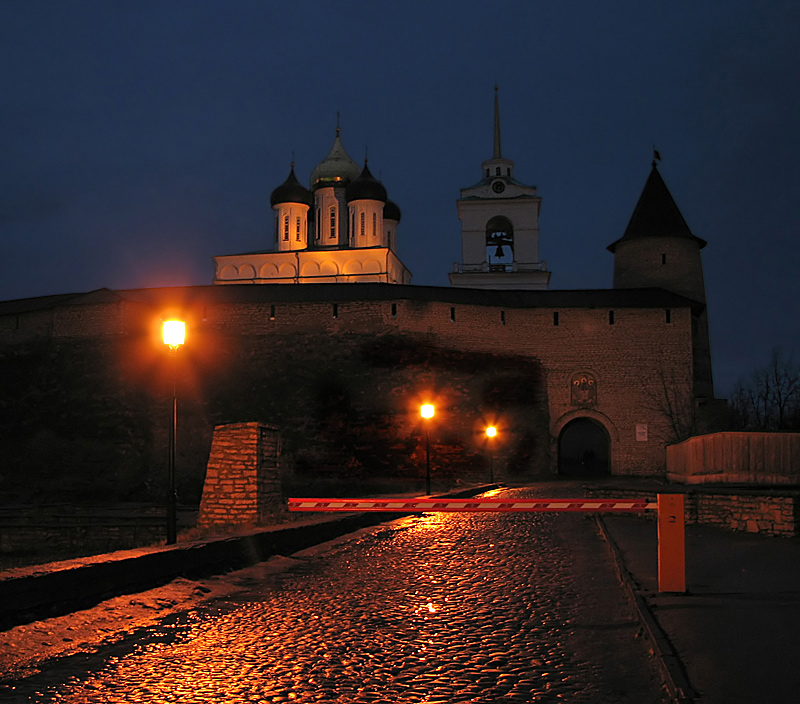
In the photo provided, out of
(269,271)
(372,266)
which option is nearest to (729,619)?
(372,266)

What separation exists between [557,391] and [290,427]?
31.1ft

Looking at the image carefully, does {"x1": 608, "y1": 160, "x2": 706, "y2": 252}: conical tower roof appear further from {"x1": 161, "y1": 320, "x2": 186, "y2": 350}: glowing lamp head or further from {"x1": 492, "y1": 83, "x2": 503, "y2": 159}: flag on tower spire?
{"x1": 161, "y1": 320, "x2": 186, "y2": 350}: glowing lamp head

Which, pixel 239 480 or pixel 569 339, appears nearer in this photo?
pixel 239 480

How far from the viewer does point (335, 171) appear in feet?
164

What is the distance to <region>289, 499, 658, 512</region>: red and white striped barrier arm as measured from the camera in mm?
8219

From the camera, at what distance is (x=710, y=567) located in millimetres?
7363

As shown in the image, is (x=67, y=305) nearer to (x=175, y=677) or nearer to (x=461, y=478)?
(x=461, y=478)

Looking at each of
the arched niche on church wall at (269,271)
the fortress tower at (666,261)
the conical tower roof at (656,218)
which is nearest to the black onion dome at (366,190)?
the arched niche on church wall at (269,271)

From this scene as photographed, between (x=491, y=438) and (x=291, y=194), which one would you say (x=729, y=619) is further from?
(x=291, y=194)

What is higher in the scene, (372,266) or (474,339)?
(372,266)

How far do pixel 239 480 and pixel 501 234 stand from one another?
128 ft

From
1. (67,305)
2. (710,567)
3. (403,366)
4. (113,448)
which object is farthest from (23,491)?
(710,567)

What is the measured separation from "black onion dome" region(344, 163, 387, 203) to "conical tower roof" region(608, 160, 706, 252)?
530 inches

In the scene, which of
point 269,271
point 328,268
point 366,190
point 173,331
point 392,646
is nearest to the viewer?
point 392,646
